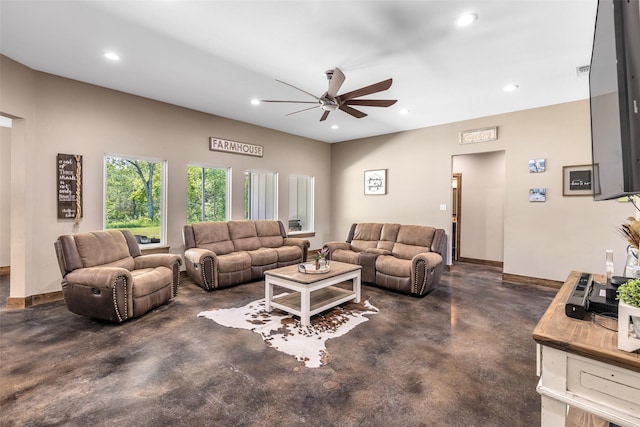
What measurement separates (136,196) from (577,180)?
698 centimetres

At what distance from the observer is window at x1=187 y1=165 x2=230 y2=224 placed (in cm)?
545

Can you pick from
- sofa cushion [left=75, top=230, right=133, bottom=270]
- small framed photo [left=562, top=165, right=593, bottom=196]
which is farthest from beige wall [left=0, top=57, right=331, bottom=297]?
small framed photo [left=562, top=165, right=593, bottom=196]

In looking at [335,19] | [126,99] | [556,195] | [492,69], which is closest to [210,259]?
[126,99]

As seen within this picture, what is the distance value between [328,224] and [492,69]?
523 centimetres

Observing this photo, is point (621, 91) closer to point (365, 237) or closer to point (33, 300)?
point (365, 237)

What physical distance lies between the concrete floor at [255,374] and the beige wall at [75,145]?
960 mm

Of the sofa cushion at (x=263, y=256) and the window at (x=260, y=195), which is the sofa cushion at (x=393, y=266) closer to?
the sofa cushion at (x=263, y=256)

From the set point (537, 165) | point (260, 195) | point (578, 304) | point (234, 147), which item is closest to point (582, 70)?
point (537, 165)

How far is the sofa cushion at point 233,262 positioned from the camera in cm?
448

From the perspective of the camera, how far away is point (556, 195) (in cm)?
472

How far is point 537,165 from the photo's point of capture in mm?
4875

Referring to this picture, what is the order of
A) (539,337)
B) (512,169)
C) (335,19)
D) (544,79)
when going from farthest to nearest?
(512,169), (544,79), (335,19), (539,337)

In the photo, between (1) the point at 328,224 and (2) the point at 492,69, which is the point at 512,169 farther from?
(1) the point at 328,224

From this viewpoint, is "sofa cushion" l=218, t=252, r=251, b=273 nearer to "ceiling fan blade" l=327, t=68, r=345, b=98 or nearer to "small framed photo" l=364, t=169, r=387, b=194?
"ceiling fan blade" l=327, t=68, r=345, b=98
